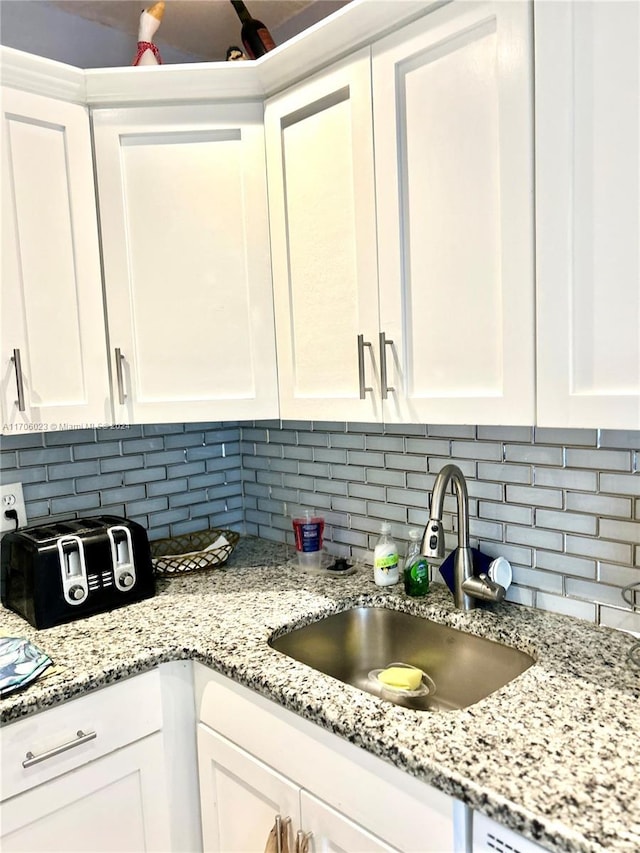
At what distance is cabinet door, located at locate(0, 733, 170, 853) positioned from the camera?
1.19 m

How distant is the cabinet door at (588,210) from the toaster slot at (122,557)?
1.11 metres

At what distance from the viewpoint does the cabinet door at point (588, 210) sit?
3.12ft

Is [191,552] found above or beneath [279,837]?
above

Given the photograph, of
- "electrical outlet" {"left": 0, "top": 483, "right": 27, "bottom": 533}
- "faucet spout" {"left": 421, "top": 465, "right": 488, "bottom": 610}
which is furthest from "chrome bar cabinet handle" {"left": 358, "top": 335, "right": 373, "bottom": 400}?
"electrical outlet" {"left": 0, "top": 483, "right": 27, "bottom": 533}

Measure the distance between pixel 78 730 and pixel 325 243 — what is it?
3.87 ft

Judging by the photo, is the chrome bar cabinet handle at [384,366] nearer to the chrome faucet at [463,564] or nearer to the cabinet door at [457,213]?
the cabinet door at [457,213]

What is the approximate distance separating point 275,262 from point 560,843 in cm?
130

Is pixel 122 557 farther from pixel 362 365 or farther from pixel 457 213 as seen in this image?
pixel 457 213

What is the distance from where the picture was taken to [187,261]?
1.58 meters

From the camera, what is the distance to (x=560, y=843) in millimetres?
775

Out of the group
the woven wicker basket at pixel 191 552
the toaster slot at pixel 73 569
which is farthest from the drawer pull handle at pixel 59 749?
the woven wicker basket at pixel 191 552

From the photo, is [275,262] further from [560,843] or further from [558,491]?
[560,843]

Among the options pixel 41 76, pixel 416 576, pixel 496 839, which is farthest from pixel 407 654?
pixel 41 76

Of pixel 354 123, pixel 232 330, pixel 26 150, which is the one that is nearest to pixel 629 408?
pixel 354 123
